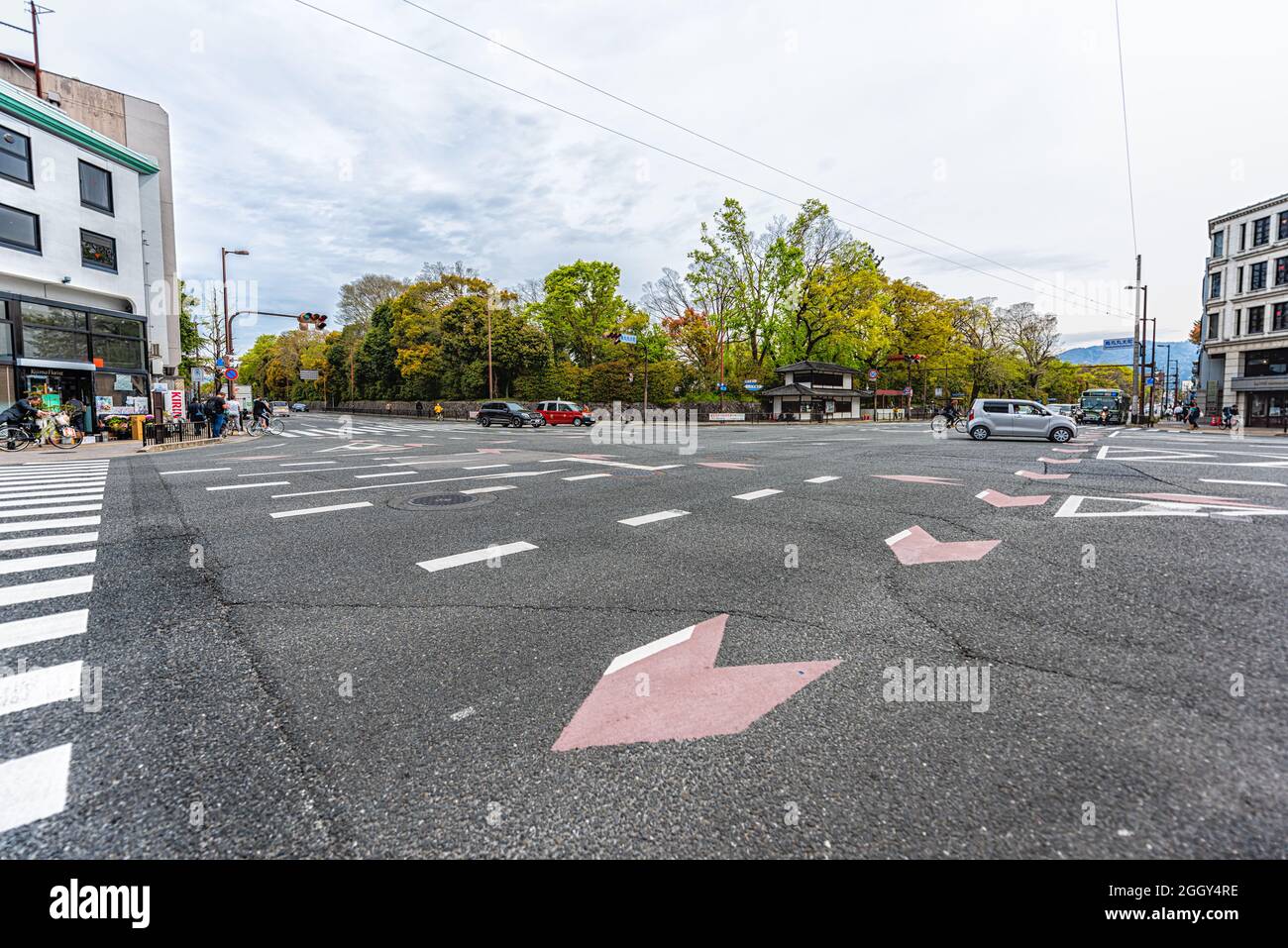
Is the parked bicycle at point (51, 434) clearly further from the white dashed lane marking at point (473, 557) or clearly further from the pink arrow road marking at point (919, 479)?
the pink arrow road marking at point (919, 479)

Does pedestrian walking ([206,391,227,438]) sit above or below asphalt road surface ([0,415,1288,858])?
above

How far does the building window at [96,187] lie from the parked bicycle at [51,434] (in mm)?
10874

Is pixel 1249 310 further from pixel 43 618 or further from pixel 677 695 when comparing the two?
pixel 43 618

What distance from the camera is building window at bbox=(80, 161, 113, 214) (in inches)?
946

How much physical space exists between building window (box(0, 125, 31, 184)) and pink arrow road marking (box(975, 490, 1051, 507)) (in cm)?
3236

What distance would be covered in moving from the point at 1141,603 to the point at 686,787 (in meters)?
3.97

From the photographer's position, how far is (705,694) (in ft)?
9.68

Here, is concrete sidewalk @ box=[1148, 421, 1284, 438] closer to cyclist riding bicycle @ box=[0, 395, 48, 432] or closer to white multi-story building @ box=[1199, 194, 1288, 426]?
white multi-story building @ box=[1199, 194, 1288, 426]

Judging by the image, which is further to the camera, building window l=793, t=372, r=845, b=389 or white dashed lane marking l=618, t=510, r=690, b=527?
building window l=793, t=372, r=845, b=389

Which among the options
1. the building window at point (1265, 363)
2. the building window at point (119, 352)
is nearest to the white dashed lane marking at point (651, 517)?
the building window at point (119, 352)

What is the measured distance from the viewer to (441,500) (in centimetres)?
885

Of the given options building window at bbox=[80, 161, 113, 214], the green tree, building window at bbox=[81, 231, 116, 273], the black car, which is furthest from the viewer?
the green tree

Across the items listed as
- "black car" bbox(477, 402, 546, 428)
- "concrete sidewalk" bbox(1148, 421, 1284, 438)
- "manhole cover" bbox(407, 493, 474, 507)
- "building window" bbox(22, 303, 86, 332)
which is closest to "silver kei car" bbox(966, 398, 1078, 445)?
"concrete sidewalk" bbox(1148, 421, 1284, 438)

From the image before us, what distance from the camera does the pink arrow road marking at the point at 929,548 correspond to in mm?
5558
